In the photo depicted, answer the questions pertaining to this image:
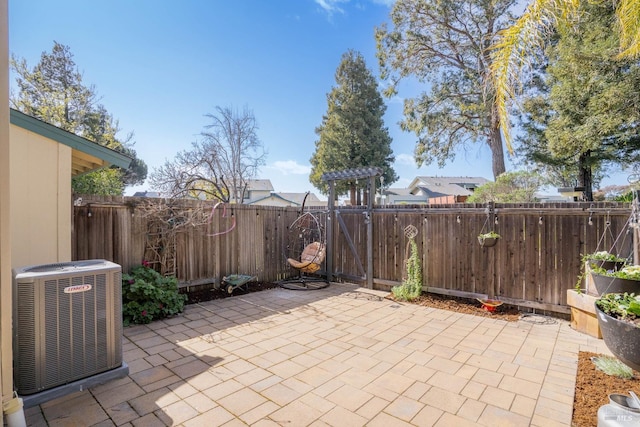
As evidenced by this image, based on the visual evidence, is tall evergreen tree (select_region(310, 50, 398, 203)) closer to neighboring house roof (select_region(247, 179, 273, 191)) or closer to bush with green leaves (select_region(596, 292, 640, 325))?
neighboring house roof (select_region(247, 179, 273, 191))

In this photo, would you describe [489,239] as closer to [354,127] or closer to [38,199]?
[38,199]

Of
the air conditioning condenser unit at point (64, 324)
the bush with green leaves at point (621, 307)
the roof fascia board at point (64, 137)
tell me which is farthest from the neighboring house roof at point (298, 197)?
the bush with green leaves at point (621, 307)

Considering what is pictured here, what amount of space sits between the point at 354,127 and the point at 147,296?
48.3 feet

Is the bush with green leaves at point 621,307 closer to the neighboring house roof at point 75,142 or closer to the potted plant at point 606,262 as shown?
the potted plant at point 606,262

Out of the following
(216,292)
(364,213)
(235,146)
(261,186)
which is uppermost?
(235,146)

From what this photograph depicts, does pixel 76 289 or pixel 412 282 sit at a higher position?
pixel 76 289

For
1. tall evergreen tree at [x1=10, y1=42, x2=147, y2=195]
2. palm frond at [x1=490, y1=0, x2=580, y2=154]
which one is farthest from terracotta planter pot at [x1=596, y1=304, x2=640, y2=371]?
tall evergreen tree at [x1=10, y1=42, x2=147, y2=195]

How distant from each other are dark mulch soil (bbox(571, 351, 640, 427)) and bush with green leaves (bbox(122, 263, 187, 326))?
163 inches

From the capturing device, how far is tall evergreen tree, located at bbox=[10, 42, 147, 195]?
1183cm

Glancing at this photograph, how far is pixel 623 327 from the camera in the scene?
1.52 m

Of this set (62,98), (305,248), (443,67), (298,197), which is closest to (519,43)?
(305,248)

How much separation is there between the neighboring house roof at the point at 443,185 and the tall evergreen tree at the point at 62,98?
70.3 feet

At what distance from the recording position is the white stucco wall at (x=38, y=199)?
2.76 m

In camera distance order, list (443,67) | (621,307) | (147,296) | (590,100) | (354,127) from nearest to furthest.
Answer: (621,307)
(147,296)
(590,100)
(443,67)
(354,127)
